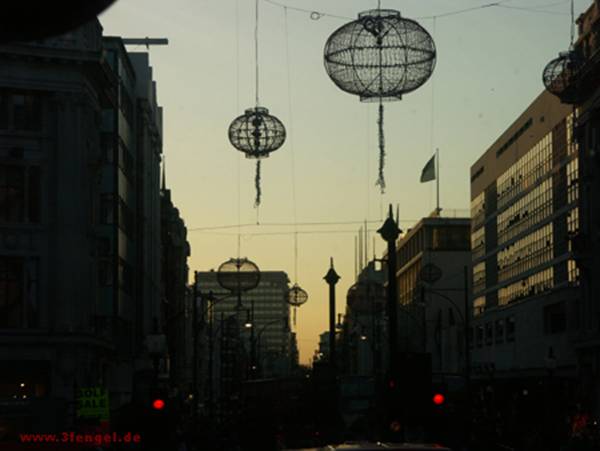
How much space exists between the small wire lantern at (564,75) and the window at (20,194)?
21.3 m

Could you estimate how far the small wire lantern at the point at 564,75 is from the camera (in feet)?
191

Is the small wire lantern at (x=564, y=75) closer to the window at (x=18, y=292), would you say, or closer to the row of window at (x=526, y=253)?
the window at (x=18, y=292)

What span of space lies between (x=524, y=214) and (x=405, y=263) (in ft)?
260

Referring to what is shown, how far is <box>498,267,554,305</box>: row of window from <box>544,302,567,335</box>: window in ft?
8.57

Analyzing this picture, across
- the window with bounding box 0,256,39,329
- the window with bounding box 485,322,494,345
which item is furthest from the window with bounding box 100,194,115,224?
the window with bounding box 485,322,494,345

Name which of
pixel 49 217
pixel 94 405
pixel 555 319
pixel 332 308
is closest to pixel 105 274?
pixel 49 217

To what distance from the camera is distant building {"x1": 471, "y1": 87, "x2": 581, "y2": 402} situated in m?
83.2

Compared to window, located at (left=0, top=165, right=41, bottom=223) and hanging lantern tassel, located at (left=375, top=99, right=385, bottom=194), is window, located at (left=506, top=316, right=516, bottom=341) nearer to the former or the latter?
window, located at (left=0, top=165, right=41, bottom=223)

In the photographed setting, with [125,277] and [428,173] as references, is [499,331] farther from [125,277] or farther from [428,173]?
[125,277]

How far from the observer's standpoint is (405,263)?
584 feet

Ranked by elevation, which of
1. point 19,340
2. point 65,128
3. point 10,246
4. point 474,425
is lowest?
point 474,425

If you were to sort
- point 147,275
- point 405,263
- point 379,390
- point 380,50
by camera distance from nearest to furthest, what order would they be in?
1. point 380,50
2. point 379,390
3. point 147,275
4. point 405,263

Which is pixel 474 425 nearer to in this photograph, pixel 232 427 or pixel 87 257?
pixel 232 427

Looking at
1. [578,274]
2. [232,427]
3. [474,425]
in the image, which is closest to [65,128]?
[232,427]
